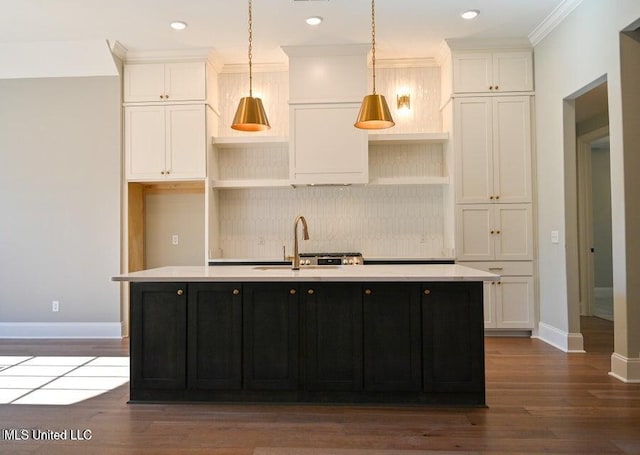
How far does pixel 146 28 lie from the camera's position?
14.8 feet

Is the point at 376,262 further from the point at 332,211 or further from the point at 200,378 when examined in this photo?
the point at 200,378

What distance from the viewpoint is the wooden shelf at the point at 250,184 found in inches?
200

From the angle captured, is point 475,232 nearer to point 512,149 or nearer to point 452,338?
point 512,149

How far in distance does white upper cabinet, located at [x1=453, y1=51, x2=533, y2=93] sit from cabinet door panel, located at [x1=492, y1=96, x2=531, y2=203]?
0.15 metres

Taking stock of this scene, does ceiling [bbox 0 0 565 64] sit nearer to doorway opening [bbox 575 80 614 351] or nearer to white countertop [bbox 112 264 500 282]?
doorway opening [bbox 575 80 614 351]

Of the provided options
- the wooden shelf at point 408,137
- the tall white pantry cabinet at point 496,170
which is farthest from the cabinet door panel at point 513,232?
the wooden shelf at point 408,137

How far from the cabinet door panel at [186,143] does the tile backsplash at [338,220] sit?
60cm

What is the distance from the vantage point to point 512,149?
4.87m

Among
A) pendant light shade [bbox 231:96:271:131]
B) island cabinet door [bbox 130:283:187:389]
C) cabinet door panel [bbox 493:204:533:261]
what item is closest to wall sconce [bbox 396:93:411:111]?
cabinet door panel [bbox 493:204:533:261]

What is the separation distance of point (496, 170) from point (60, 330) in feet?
16.5

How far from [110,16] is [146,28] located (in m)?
0.34

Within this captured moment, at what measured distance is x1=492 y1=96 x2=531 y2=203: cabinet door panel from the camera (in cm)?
485

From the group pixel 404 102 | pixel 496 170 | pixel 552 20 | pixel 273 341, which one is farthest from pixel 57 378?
pixel 552 20

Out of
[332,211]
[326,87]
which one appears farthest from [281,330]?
[326,87]
